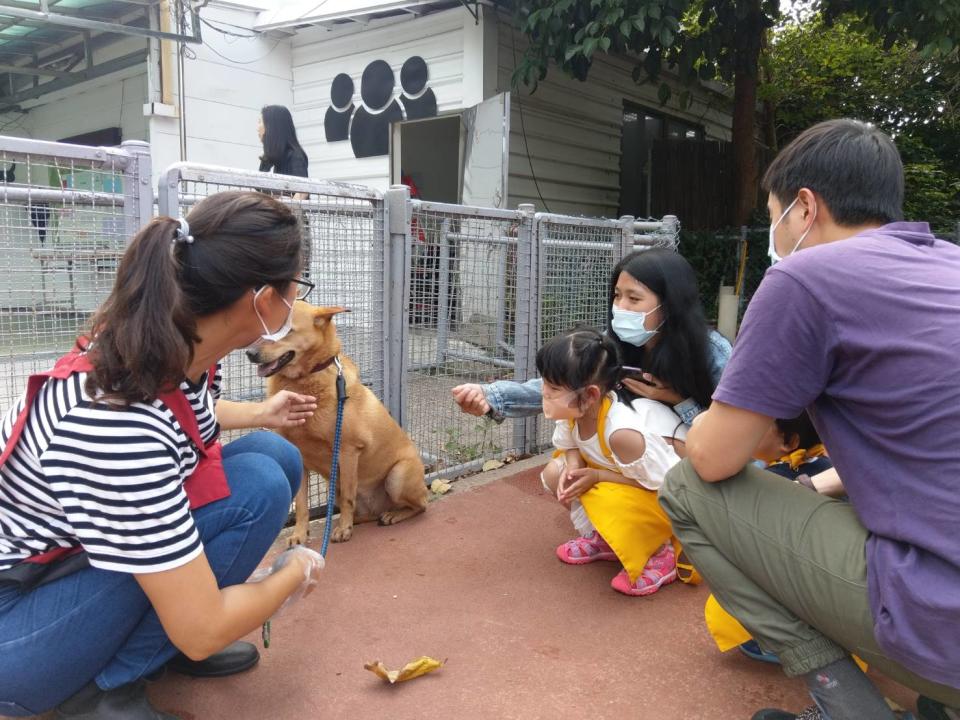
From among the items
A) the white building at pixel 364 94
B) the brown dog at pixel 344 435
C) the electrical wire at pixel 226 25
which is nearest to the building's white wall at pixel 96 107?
the white building at pixel 364 94

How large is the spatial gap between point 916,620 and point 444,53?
7140mm

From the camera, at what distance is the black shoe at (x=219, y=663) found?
213 centimetres

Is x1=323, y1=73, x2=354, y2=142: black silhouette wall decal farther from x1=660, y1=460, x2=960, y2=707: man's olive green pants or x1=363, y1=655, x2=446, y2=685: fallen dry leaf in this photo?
x1=660, y1=460, x2=960, y2=707: man's olive green pants

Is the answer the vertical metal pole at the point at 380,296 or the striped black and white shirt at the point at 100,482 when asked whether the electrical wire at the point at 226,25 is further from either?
the striped black and white shirt at the point at 100,482

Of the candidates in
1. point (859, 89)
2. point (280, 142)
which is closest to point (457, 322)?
point (280, 142)

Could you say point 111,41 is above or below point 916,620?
above

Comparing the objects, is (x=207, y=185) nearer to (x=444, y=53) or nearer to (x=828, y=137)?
(x=828, y=137)

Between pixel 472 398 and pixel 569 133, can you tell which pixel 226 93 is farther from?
pixel 472 398

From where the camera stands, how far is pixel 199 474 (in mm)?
1854

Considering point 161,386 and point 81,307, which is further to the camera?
point 81,307

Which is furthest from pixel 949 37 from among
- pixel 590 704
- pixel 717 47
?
pixel 590 704

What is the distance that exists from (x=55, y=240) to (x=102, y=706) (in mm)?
1593

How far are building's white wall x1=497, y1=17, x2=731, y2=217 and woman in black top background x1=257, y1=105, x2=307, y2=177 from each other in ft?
10.3

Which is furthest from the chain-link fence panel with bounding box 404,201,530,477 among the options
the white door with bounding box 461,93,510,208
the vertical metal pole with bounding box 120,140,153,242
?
the white door with bounding box 461,93,510,208
